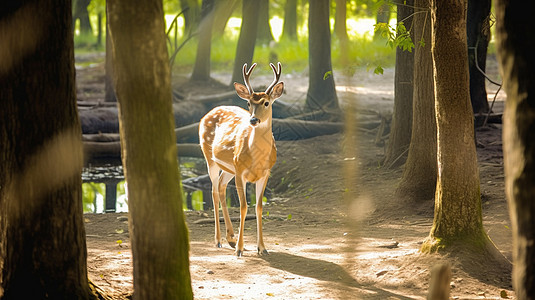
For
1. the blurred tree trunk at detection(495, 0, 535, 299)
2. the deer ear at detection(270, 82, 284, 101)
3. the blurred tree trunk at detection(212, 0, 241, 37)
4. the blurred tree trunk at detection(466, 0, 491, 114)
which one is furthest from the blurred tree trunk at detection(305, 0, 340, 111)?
the blurred tree trunk at detection(495, 0, 535, 299)

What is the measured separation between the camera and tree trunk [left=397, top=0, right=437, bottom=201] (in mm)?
10125

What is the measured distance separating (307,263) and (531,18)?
4.74 m

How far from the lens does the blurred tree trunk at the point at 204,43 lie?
20.5m

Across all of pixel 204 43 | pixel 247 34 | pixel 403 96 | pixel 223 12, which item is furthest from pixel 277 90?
pixel 204 43

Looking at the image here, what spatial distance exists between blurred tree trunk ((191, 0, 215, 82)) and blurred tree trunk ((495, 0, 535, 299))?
56.6 feet

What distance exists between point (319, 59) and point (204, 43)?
5.29 meters

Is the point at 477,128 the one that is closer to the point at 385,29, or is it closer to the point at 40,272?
the point at 385,29

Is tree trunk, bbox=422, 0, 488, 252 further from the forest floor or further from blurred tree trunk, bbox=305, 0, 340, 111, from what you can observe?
blurred tree trunk, bbox=305, 0, 340, 111

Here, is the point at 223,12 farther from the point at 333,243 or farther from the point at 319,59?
the point at 333,243

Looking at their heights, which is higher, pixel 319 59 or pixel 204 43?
pixel 204 43

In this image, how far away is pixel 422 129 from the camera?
33.6 ft

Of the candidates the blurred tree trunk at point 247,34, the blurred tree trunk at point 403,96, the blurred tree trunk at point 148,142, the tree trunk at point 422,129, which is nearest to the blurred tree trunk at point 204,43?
the blurred tree trunk at point 247,34

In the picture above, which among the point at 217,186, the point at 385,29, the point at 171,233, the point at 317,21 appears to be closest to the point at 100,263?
the point at 217,186

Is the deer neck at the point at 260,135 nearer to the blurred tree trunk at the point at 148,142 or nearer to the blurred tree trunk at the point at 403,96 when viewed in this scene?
the blurred tree trunk at the point at 148,142
